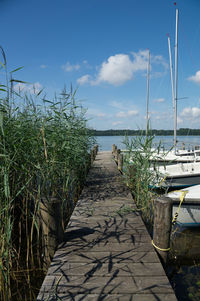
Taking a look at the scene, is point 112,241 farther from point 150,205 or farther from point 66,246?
point 150,205

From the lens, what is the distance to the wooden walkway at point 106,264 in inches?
62.4

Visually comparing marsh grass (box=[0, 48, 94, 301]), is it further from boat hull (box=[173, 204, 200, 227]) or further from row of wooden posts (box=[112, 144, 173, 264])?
boat hull (box=[173, 204, 200, 227])

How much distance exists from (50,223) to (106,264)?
75 cm

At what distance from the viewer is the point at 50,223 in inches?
82.7

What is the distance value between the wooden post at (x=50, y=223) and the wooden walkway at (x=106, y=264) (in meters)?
0.11

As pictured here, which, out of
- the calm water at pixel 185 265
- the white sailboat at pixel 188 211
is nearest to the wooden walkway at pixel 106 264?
the calm water at pixel 185 265

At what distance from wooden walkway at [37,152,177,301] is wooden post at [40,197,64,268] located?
0.37 ft

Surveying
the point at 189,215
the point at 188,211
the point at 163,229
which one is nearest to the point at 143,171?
the point at 163,229

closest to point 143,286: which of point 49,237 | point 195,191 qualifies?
point 49,237

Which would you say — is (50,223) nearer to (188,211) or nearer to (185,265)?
(185,265)

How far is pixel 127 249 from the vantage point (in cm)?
214

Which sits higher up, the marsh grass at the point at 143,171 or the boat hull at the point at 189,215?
the marsh grass at the point at 143,171

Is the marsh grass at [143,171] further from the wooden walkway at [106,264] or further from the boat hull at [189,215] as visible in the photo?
the boat hull at [189,215]

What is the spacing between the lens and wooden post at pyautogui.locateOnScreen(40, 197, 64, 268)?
A: 209 centimetres
